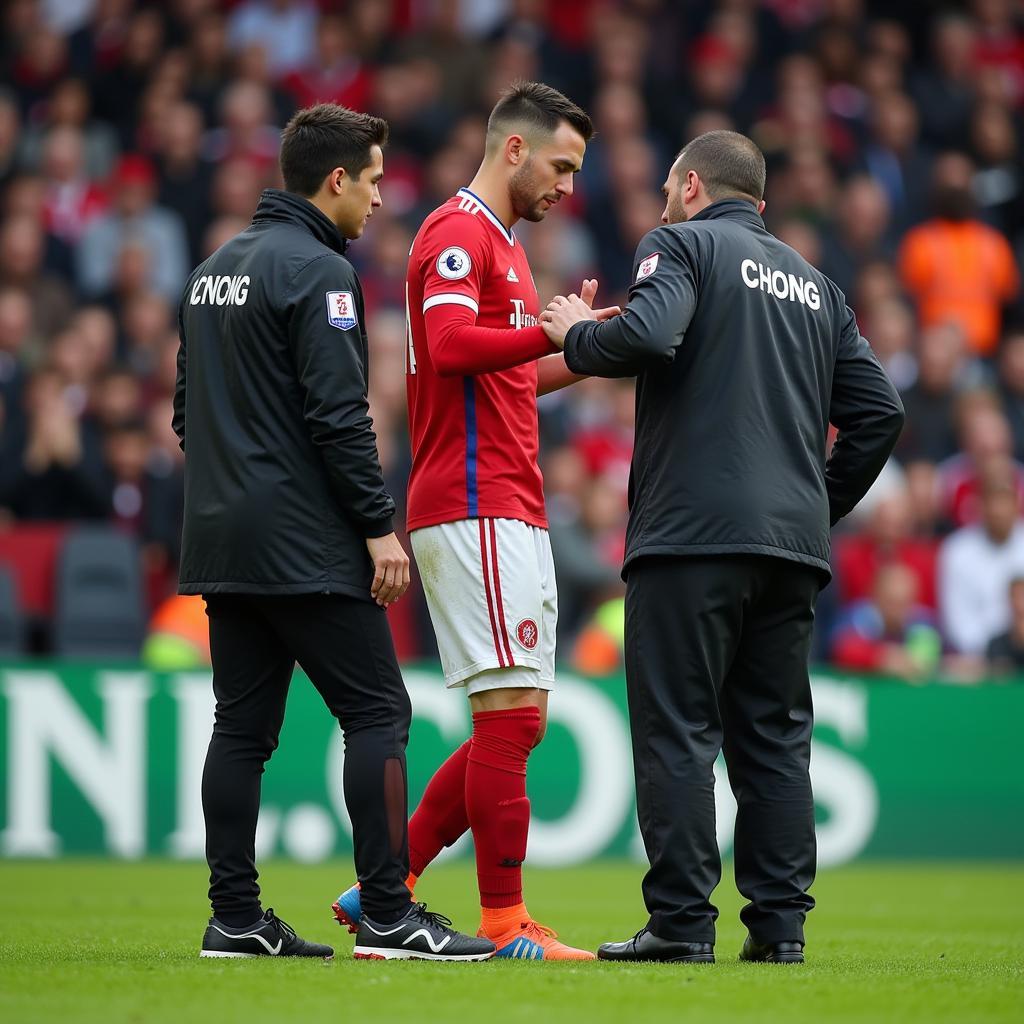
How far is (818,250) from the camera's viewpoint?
14688 mm

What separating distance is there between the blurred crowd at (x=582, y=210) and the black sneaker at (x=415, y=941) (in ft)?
19.8

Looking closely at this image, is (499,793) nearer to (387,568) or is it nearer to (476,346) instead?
(387,568)

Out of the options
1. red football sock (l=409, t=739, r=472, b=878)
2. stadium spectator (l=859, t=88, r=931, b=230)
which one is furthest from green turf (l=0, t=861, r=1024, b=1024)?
stadium spectator (l=859, t=88, r=931, b=230)

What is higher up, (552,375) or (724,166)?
(724,166)

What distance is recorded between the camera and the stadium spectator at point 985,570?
1201 centimetres

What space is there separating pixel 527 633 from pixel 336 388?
933 mm

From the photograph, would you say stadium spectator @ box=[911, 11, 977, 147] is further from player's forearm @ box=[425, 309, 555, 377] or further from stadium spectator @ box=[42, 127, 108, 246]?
player's forearm @ box=[425, 309, 555, 377]

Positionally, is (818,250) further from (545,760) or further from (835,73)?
(545,760)

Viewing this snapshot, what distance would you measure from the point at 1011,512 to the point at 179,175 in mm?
6857

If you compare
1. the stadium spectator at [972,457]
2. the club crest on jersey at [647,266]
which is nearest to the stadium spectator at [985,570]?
the stadium spectator at [972,457]

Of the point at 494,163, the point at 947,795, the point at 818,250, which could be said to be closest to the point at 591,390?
the point at 818,250

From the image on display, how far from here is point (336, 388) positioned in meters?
5.34

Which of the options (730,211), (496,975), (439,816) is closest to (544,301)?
(730,211)

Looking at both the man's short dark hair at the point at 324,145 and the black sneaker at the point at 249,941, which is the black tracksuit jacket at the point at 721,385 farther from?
the black sneaker at the point at 249,941
